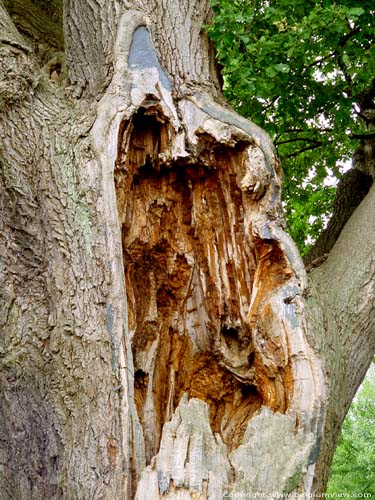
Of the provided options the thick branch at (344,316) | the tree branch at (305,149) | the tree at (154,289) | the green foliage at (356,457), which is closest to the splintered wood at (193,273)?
the tree at (154,289)

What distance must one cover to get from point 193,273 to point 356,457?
11.7m

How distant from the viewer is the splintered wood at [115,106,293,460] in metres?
3.81

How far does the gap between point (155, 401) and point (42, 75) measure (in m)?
2.08

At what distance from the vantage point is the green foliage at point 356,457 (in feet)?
45.3

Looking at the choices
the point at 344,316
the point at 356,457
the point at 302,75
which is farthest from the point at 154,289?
the point at 356,457

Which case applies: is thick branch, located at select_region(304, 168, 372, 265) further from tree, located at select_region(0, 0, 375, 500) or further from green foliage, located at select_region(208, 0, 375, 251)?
tree, located at select_region(0, 0, 375, 500)

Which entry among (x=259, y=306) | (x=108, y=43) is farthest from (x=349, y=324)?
(x=108, y=43)

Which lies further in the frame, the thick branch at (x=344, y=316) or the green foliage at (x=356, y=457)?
the green foliage at (x=356, y=457)

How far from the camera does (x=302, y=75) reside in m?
5.66

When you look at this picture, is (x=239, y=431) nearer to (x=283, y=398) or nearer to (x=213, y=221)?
(x=283, y=398)

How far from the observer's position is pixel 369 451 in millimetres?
13984

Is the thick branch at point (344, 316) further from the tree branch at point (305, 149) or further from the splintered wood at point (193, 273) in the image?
the tree branch at point (305, 149)

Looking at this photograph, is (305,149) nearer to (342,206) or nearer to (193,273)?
(342,206)

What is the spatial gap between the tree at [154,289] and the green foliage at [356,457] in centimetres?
1070
